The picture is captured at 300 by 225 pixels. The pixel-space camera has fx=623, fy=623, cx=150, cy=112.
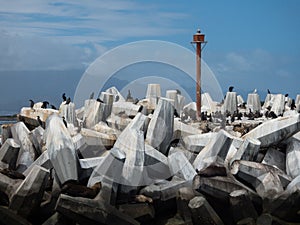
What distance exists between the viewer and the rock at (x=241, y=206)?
12.8 meters

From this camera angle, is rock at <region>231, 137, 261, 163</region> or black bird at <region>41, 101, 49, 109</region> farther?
black bird at <region>41, 101, 49, 109</region>

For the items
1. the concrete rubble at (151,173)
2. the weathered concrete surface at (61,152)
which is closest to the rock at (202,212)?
the concrete rubble at (151,173)

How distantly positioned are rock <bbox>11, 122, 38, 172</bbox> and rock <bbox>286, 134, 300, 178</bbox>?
667 centimetres

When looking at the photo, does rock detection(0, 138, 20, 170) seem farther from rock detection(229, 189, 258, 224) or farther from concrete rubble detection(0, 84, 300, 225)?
rock detection(229, 189, 258, 224)

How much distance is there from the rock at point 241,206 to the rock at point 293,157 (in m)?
A: 2.54

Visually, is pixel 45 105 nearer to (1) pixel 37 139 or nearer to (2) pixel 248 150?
(1) pixel 37 139

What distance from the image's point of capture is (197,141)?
15898 mm

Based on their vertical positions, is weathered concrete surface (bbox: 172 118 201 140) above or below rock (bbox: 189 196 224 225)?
above

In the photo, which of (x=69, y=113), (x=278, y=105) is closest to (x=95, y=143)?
(x=69, y=113)

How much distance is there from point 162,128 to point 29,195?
4081 millimetres

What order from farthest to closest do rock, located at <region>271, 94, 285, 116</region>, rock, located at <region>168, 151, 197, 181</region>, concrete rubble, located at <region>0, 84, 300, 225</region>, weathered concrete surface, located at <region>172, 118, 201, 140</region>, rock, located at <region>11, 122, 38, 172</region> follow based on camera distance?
1. rock, located at <region>271, 94, 285, 116</region>
2. weathered concrete surface, located at <region>172, 118, 201, 140</region>
3. rock, located at <region>11, 122, 38, 172</region>
4. rock, located at <region>168, 151, 197, 181</region>
5. concrete rubble, located at <region>0, 84, 300, 225</region>

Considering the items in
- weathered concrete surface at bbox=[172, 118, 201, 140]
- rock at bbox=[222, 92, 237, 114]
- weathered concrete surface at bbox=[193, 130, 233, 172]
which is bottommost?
weathered concrete surface at bbox=[193, 130, 233, 172]

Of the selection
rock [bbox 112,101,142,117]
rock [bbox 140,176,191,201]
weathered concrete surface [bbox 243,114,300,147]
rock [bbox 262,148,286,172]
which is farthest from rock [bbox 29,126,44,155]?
rock [bbox 262,148,286,172]

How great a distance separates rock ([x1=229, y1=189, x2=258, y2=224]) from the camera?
12766 mm
